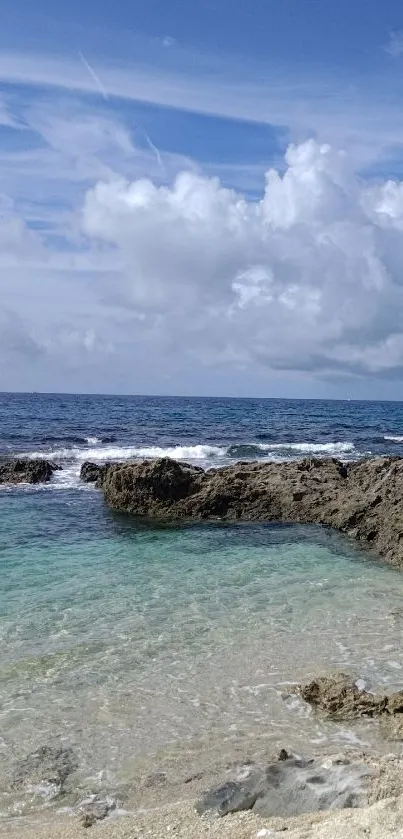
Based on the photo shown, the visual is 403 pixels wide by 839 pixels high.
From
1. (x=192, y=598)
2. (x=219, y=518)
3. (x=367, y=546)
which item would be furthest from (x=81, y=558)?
(x=367, y=546)

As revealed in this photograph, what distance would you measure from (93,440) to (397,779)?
36939mm

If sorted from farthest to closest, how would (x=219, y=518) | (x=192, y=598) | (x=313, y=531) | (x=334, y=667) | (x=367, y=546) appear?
(x=219, y=518), (x=313, y=531), (x=367, y=546), (x=192, y=598), (x=334, y=667)

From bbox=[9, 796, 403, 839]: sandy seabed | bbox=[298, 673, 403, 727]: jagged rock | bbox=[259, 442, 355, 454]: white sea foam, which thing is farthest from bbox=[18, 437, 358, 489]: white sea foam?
bbox=[9, 796, 403, 839]: sandy seabed

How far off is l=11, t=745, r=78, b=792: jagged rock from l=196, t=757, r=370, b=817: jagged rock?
1461 millimetres

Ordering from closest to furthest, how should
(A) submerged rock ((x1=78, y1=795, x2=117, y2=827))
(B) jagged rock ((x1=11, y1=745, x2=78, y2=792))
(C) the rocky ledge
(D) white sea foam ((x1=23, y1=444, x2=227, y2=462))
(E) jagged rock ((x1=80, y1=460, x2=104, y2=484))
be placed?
(A) submerged rock ((x1=78, y1=795, x2=117, y2=827)) → (B) jagged rock ((x1=11, y1=745, x2=78, y2=792)) → (C) the rocky ledge → (E) jagged rock ((x1=80, y1=460, x2=104, y2=484)) → (D) white sea foam ((x1=23, y1=444, x2=227, y2=462))

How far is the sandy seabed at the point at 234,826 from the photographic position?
14.6 ft

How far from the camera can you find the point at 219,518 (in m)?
18.0

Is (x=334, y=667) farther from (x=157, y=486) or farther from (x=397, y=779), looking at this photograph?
(x=157, y=486)

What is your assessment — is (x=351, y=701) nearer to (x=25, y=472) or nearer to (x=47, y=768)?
(x=47, y=768)

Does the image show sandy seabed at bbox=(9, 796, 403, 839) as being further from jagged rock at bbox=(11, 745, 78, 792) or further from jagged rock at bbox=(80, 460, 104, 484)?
jagged rock at bbox=(80, 460, 104, 484)

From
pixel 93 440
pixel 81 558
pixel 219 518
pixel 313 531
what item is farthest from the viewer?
pixel 93 440

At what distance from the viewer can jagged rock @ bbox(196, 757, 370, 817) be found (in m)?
5.10

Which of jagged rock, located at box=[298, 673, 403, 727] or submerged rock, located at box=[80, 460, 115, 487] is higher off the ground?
submerged rock, located at box=[80, 460, 115, 487]

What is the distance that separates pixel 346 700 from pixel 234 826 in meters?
2.67
